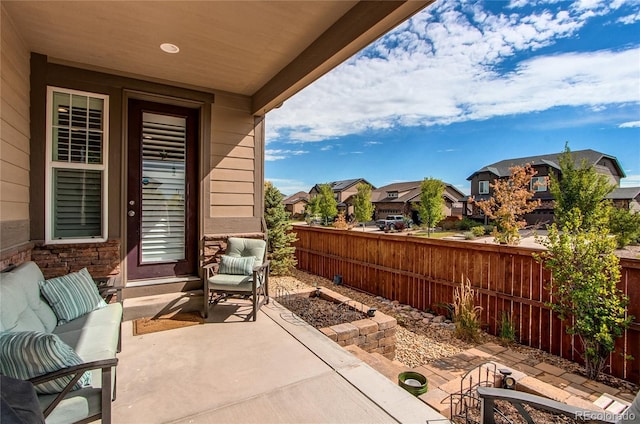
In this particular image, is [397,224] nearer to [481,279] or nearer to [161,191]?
[481,279]

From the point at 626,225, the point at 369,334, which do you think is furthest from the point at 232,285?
the point at 626,225

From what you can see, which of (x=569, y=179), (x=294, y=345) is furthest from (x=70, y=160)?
(x=569, y=179)

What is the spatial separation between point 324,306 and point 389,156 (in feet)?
133

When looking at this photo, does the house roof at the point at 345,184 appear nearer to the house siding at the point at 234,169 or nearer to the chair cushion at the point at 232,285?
the house siding at the point at 234,169

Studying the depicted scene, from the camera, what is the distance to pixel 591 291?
9.82 ft

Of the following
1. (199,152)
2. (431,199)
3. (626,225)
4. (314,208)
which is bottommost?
(626,225)

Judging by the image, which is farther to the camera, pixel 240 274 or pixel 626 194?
pixel 626 194

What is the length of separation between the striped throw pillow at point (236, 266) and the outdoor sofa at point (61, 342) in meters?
1.34

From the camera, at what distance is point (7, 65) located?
2682 mm

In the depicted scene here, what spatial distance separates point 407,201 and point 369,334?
95.7 ft

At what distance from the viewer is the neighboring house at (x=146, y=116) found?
266cm

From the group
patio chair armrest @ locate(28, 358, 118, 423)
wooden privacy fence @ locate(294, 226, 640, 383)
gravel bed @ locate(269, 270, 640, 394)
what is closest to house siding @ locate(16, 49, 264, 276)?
gravel bed @ locate(269, 270, 640, 394)

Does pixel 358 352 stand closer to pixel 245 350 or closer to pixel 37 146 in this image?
pixel 245 350

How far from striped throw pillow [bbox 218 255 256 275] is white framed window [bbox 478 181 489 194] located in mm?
28172
